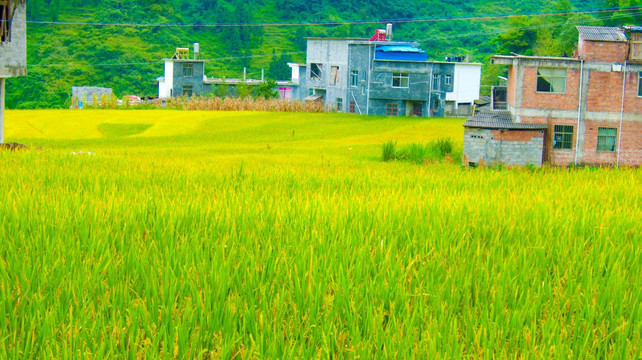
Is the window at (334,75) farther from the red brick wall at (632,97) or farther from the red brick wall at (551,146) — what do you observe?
the red brick wall at (632,97)

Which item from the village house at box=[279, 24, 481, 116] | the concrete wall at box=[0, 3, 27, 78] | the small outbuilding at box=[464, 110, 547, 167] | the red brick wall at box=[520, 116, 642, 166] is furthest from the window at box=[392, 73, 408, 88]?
the concrete wall at box=[0, 3, 27, 78]

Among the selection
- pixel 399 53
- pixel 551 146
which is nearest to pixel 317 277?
pixel 551 146

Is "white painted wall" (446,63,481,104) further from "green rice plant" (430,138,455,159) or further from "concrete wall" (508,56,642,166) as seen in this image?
"concrete wall" (508,56,642,166)

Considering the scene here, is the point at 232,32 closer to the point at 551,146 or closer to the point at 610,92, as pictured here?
the point at 551,146

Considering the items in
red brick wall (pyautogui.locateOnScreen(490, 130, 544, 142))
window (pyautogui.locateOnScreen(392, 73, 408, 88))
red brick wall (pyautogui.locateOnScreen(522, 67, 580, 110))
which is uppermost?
window (pyautogui.locateOnScreen(392, 73, 408, 88))

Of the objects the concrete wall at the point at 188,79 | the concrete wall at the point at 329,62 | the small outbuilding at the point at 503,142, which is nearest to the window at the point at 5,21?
the small outbuilding at the point at 503,142

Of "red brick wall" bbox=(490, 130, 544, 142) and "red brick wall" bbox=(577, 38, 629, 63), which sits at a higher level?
"red brick wall" bbox=(577, 38, 629, 63)

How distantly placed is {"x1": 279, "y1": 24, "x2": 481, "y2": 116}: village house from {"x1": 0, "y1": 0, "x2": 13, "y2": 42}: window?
35.6m

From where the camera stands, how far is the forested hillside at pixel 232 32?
3039 inches

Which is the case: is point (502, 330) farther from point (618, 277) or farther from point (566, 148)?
point (566, 148)

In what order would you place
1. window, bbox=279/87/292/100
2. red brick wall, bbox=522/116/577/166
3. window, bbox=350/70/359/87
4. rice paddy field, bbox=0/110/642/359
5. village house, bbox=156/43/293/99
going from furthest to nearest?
window, bbox=279/87/292/100, village house, bbox=156/43/293/99, window, bbox=350/70/359/87, red brick wall, bbox=522/116/577/166, rice paddy field, bbox=0/110/642/359

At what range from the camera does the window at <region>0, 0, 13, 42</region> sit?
26828 mm

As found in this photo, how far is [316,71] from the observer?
67.6 m

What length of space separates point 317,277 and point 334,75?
198ft
